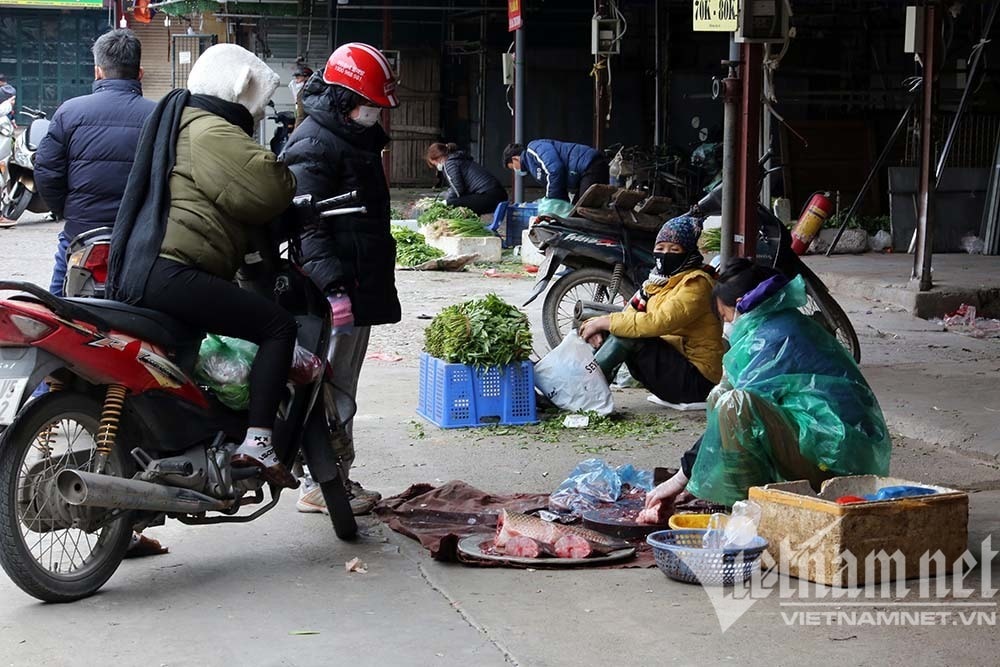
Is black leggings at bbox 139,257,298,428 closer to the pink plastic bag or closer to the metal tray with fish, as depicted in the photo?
the pink plastic bag

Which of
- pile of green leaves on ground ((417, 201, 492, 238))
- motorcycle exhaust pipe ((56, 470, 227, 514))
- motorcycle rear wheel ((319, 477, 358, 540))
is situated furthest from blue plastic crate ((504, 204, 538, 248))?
motorcycle exhaust pipe ((56, 470, 227, 514))

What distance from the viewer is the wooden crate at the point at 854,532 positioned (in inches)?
185

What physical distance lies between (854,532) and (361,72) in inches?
110

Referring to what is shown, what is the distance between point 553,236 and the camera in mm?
9695

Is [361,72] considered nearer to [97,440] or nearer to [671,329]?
[97,440]

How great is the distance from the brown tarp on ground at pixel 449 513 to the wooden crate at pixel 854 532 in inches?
21.2

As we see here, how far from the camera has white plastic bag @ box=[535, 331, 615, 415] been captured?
311 inches

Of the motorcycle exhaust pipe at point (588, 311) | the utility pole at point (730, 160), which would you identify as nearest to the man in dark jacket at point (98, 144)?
the motorcycle exhaust pipe at point (588, 311)

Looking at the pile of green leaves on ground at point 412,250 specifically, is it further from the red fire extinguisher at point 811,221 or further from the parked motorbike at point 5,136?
the red fire extinguisher at point 811,221

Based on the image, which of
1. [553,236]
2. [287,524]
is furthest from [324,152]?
[553,236]

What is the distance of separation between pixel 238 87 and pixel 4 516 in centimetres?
178

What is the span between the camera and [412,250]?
16.1m

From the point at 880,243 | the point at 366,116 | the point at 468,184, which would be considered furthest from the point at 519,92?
the point at 366,116

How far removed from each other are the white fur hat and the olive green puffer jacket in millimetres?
139
